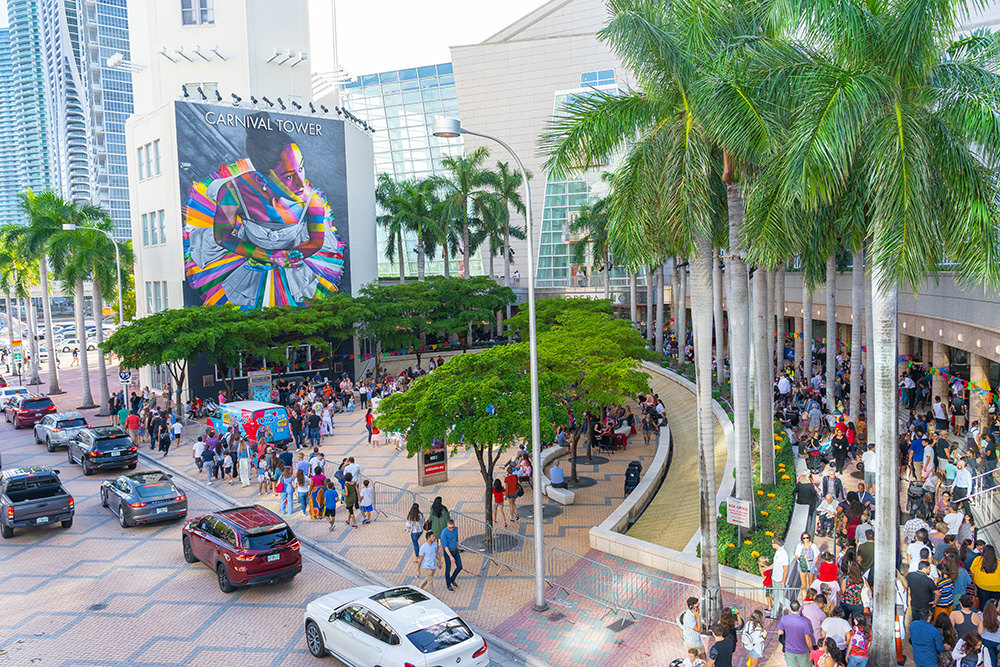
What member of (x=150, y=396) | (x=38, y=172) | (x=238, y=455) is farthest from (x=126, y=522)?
(x=38, y=172)

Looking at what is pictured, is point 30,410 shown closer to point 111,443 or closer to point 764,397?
point 111,443

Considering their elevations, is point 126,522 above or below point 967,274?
below

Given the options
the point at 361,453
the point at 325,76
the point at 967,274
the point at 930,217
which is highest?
the point at 325,76

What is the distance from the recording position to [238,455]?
24.1m

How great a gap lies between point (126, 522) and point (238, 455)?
4.85 m

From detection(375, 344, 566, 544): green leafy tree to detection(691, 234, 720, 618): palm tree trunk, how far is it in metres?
4.45

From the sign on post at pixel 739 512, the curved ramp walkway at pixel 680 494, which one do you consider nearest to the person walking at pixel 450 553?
the curved ramp walkway at pixel 680 494

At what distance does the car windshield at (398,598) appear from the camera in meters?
11.2

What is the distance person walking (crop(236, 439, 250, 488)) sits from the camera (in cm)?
2345

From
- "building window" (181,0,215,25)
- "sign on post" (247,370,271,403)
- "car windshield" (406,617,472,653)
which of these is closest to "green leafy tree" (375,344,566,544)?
"car windshield" (406,617,472,653)

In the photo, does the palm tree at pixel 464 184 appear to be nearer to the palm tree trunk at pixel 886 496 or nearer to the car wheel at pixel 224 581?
the car wheel at pixel 224 581

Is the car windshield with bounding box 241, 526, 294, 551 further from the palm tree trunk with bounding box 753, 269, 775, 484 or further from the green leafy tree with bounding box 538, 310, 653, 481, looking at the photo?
the palm tree trunk with bounding box 753, 269, 775, 484

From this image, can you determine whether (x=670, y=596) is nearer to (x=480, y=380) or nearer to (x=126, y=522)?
(x=480, y=380)

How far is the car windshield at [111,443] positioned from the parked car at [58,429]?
454 cm
